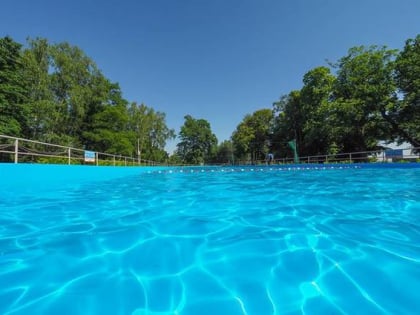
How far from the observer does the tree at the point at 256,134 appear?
3831cm

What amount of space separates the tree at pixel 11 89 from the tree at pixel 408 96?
94.9ft

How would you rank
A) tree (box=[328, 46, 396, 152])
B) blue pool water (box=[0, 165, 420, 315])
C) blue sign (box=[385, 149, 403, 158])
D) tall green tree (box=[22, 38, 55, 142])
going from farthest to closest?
tree (box=[328, 46, 396, 152])
tall green tree (box=[22, 38, 55, 142])
blue sign (box=[385, 149, 403, 158])
blue pool water (box=[0, 165, 420, 315])

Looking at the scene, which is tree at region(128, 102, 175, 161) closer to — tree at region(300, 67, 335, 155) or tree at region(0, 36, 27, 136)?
tree at region(0, 36, 27, 136)

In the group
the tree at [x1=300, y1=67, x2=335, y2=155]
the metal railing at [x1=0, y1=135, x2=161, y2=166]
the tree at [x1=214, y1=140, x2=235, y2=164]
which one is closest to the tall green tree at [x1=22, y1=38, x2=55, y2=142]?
the metal railing at [x1=0, y1=135, x2=161, y2=166]

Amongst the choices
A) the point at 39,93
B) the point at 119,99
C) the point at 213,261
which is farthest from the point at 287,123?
the point at 213,261

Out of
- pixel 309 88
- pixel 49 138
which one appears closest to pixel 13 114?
pixel 49 138

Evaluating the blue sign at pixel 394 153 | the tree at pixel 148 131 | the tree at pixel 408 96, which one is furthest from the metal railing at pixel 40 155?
the tree at pixel 408 96

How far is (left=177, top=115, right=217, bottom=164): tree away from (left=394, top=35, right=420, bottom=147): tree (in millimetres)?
38950

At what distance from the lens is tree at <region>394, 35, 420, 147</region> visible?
17.2 meters

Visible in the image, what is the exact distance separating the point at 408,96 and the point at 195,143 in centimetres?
4116

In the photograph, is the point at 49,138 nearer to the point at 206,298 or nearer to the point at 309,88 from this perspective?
the point at 206,298

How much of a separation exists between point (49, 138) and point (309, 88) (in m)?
27.2

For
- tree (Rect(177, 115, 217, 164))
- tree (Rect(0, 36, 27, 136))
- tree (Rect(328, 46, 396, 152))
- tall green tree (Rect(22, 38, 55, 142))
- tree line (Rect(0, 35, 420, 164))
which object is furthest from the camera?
tree (Rect(177, 115, 217, 164))

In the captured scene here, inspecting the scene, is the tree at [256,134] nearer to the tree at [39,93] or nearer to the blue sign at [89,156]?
the tree at [39,93]
